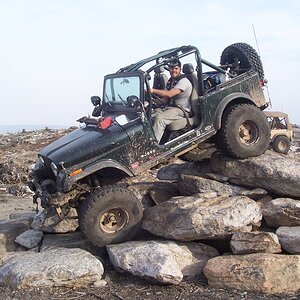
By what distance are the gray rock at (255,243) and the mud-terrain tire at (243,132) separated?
168 centimetres

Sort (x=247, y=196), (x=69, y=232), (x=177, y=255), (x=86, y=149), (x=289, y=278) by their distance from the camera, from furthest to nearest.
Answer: (x=69, y=232) < (x=247, y=196) < (x=86, y=149) < (x=177, y=255) < (x=289, y=278)

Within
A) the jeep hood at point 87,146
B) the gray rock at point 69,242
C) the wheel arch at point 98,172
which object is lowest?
the gray rock at point 69,242

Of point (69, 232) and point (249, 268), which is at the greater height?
point (69, 232)

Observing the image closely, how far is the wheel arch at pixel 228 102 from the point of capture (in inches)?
289

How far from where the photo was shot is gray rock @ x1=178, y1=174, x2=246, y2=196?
7168mm

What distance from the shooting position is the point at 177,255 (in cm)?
609

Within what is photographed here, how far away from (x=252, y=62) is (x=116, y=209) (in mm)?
3648

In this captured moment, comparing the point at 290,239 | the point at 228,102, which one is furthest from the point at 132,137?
the point at 290,239

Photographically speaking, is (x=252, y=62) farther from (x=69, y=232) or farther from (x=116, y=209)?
(x=69, y=232)

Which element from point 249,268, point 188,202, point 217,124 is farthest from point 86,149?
point 249,268

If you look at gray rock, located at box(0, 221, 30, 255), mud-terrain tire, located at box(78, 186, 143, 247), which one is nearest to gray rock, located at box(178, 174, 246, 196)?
mud-terrain tire, located at box(78, 186, 143, 247)

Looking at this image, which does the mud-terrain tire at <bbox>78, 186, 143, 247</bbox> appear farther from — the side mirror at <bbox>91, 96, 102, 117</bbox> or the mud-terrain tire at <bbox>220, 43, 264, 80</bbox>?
the mud-terrain tire at <bbox>220, 43, 264, 80</bbox>

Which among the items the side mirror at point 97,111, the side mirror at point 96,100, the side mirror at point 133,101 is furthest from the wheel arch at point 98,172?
the side mirror at point 96,100

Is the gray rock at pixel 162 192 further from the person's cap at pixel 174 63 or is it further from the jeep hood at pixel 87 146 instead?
the person's cap at pixel 174 63
